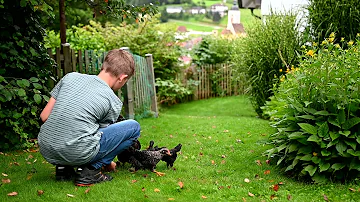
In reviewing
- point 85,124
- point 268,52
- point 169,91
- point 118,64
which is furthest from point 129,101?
point 169,91

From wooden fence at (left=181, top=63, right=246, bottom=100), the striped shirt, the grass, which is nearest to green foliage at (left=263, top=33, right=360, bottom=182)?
the grass

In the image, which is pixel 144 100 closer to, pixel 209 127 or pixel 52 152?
pixel 209 127

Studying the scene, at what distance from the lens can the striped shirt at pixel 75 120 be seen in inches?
145

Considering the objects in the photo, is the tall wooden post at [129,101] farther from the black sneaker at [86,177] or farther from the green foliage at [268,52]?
the black sneaker at [86,177]

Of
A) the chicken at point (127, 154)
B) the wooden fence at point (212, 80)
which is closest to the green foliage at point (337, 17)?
the chicken at point (127, 154)

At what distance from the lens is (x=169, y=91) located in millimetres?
14453

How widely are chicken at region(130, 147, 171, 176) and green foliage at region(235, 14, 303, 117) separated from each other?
475cm

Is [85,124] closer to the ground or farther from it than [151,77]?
farther from it

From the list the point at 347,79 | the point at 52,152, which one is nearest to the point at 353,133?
the point at 347,79

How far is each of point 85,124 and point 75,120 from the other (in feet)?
0.31

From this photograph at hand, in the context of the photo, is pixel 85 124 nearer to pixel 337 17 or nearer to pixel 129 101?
pixel 129 101

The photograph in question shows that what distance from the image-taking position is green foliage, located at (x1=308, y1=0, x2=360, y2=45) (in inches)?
321

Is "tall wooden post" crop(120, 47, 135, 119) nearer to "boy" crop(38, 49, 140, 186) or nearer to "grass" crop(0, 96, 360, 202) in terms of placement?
"grass" crop(0, 96, 360, 202)

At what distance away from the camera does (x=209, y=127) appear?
820 cm
